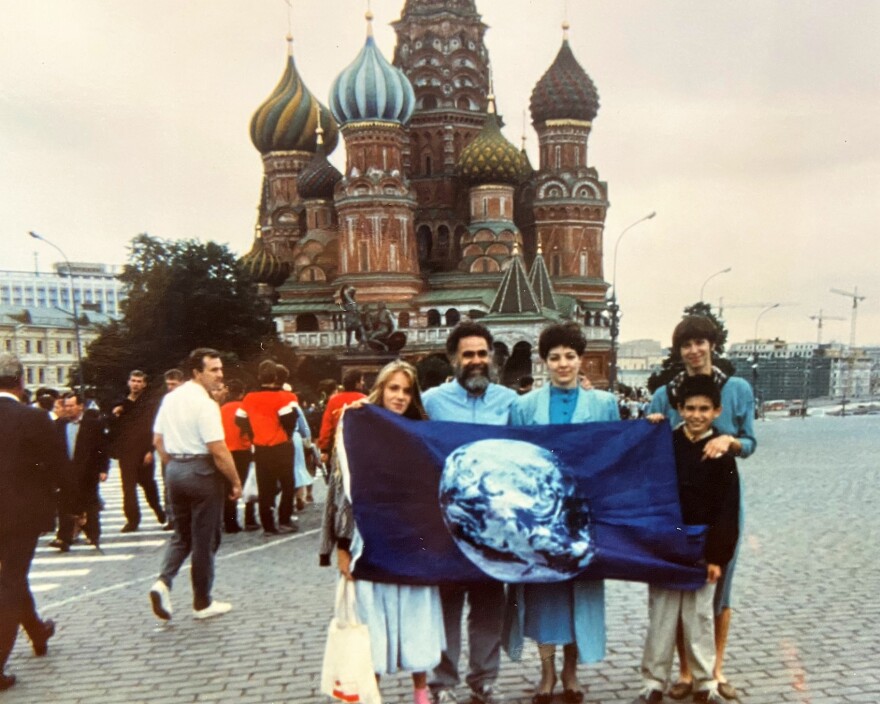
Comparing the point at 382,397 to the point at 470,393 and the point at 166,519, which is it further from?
the point at 166,519

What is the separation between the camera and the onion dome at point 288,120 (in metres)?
56.7

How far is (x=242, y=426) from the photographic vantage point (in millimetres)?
9977

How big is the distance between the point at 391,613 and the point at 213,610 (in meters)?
2.51

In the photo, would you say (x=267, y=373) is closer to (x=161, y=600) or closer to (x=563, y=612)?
(x=161, y=600)

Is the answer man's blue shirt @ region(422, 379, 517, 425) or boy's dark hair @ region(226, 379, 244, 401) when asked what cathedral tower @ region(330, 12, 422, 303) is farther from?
man's blue shirt @ region(422, 379, 517, 425)

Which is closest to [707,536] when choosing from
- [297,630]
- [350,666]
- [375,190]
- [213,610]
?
[350,666]

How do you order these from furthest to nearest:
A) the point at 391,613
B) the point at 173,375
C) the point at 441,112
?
the point at 441,112 < the point at 173,375 < the point at 391,613

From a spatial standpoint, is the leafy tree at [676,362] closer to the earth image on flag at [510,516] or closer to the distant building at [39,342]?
the earth image on flag at [510,516]

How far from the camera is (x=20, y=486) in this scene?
548 centimetres

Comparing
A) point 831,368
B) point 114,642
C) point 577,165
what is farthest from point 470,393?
point 831,368

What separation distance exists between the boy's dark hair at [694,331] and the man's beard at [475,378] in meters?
1.08

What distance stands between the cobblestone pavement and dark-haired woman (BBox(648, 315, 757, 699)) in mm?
281

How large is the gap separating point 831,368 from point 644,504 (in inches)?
6477

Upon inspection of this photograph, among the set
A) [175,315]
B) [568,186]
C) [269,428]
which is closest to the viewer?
[269,428]
